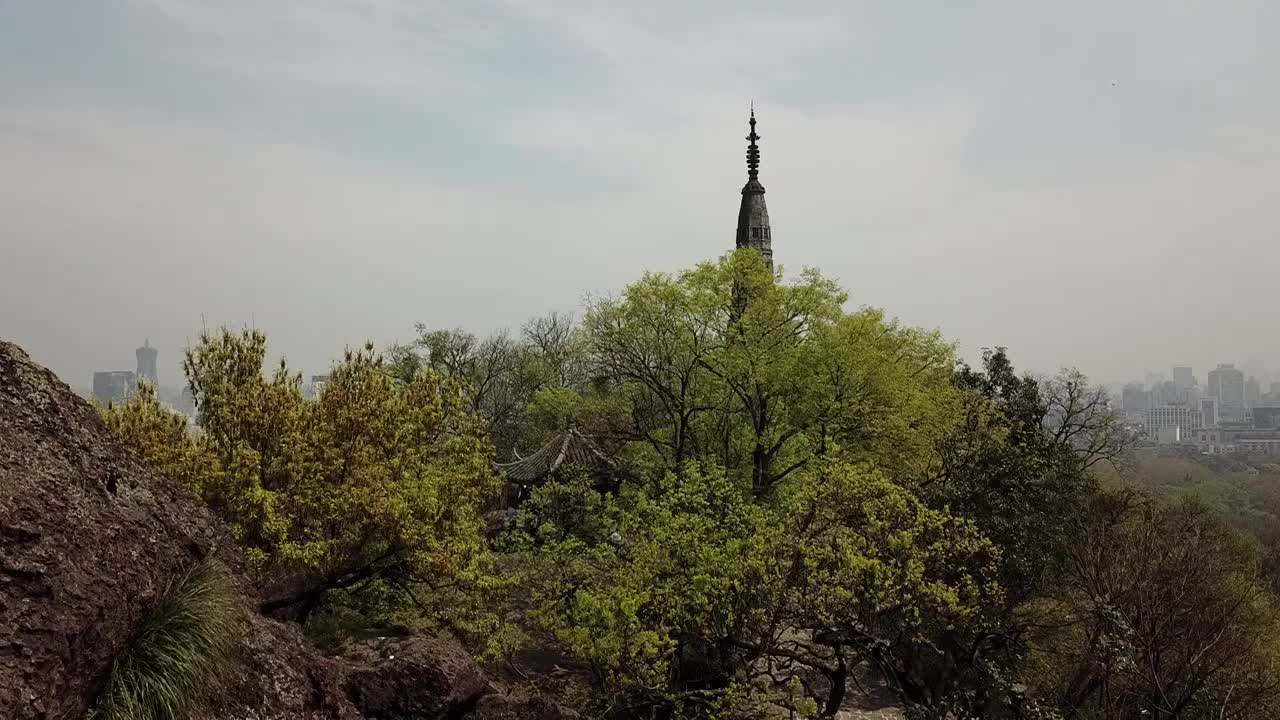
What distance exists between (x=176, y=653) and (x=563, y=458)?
24204 mm

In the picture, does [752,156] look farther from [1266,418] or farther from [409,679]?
[1266,418]

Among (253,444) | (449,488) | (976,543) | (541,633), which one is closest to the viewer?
(253,444)

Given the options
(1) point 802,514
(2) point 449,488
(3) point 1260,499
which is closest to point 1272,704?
(1) point 802,514

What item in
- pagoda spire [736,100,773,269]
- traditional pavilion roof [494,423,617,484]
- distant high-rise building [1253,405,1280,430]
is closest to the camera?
traditional pavilion roof [494,423,617,484]

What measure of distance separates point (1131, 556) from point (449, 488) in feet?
47.1

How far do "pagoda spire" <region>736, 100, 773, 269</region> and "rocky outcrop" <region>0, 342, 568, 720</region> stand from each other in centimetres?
3554

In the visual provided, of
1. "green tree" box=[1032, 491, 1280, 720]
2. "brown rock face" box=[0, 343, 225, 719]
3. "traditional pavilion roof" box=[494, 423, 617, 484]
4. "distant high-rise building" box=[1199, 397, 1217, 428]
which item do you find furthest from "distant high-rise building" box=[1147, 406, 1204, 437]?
"brown rock face" box=[0, 343, 225, 719]

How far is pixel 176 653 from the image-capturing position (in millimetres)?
6738

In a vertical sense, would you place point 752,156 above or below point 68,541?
above

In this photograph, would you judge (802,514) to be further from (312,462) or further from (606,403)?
(606,403)

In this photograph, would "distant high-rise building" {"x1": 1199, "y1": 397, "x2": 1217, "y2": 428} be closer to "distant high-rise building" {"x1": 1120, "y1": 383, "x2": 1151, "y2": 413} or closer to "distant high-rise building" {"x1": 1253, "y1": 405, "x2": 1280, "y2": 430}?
"distant high-rise building" {"x1": 1253, "y1": 405, "x2": 1280, "y2": 430}

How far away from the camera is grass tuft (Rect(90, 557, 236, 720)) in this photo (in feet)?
20.7

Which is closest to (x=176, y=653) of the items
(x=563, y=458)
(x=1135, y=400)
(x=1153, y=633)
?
(x=1153, y=633)

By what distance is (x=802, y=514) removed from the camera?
603 inches
